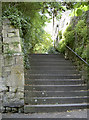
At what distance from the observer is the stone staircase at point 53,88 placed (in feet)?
15.6

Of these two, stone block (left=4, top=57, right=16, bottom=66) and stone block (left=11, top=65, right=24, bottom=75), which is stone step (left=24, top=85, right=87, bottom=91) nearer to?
stone block (left=11, top=65, right=24, bottom=75)

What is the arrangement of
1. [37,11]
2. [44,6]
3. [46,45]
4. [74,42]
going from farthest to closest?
[46,45] → [74,42] → [37,11] → [44,6]

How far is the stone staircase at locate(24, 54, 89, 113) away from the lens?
476 cm

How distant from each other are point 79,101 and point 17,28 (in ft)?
9.98

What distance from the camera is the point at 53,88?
18.4 ft

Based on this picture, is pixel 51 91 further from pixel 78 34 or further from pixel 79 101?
pixel 78 34

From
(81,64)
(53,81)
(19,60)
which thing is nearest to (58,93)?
(53,81)

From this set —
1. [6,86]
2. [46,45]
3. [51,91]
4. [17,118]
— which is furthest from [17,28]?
[46,45]

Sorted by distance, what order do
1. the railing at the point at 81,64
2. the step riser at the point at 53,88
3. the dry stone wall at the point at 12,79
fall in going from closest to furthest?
the dry stone wall at the point at 12,79 < the step riser at the point at 53,88 < the railing at the point at 81,64

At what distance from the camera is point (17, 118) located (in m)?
4.10

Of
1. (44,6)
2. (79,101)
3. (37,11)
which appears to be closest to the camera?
(79,101)

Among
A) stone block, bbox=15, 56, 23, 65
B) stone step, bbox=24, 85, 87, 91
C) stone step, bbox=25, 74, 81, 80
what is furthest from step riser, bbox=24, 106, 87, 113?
stone step, bbox=25, 74, 81, 80

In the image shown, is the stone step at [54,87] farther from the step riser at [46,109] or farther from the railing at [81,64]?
the step riser at [46,109]

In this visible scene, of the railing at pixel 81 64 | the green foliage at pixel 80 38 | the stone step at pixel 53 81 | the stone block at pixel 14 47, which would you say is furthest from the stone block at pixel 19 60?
the green foliage at pixel 80 38
